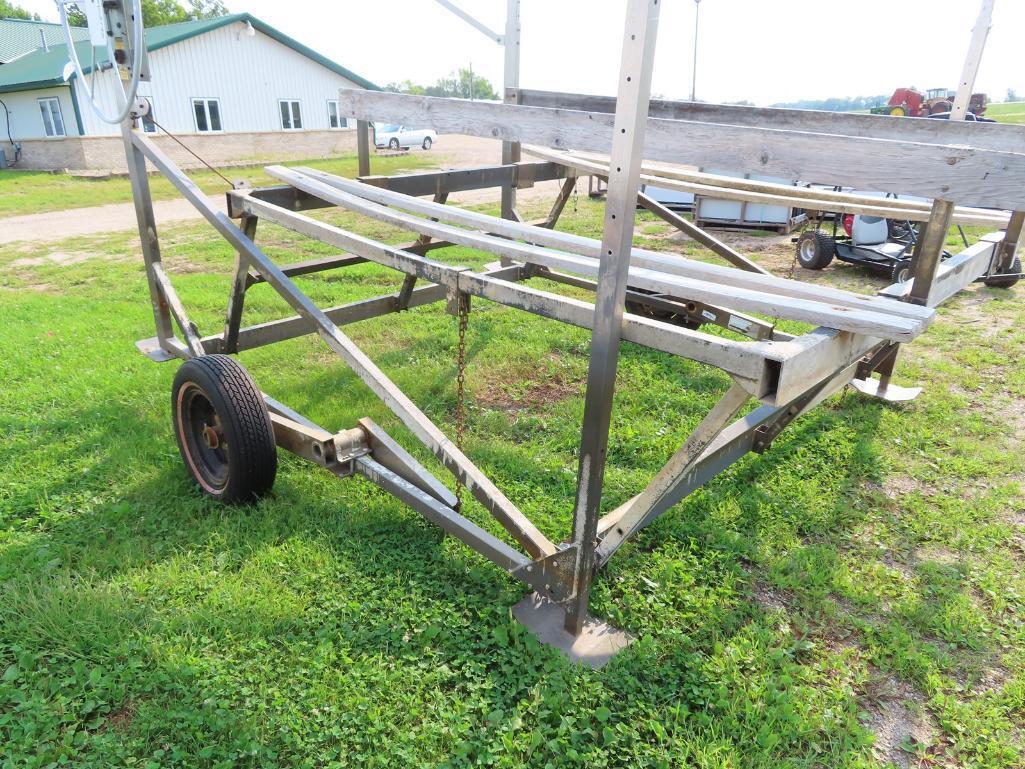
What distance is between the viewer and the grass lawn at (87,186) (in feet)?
52.3

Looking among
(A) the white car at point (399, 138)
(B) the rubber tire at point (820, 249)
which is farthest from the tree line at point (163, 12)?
(B) the rubber tire at point (820, 249)

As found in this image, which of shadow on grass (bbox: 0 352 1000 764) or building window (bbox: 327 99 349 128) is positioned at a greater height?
building window (bbox: 327 99 349 128)

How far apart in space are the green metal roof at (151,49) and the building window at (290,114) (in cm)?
219

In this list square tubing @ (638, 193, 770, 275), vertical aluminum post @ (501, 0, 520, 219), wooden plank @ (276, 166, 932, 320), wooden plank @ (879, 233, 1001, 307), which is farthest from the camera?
vertical aluminum post @ (501, 0, 520, 219)

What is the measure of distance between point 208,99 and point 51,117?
237 inches

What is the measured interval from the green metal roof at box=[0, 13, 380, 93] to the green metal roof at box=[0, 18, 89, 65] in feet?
20.6

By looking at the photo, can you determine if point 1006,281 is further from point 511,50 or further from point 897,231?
point 511,50

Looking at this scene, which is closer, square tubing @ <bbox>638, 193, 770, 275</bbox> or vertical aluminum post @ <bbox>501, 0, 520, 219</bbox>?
square tubing @ <bbox>638, 193, 770, 275</bbox>

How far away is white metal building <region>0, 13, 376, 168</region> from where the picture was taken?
23.9 meters

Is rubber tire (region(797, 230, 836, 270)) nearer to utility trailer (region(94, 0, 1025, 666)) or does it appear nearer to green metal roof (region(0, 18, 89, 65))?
utility trailer (region(94, 0, 1025, 666))

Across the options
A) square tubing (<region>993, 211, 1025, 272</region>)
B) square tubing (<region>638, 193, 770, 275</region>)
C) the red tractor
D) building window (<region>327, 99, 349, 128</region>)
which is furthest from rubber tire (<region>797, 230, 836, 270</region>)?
building window (<region>327, 99, 349, 128</region>)

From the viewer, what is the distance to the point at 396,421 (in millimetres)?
4613

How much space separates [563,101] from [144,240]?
10.5 ft

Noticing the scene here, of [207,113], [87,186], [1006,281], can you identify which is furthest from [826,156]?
[207,113]
